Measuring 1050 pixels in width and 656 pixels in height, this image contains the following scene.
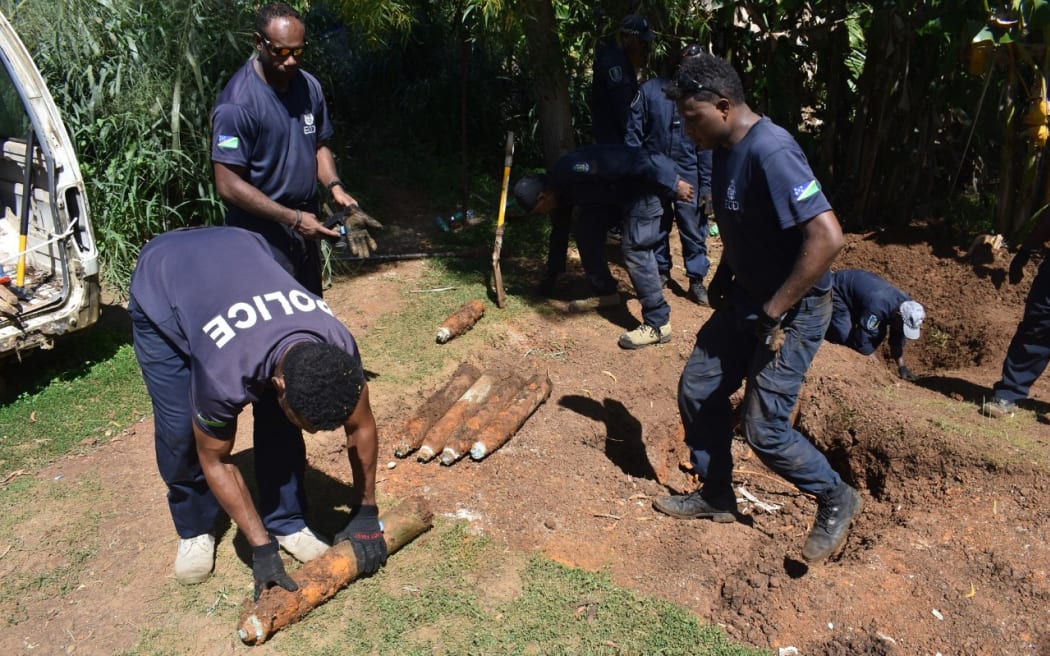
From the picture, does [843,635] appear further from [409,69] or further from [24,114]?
[409,69]

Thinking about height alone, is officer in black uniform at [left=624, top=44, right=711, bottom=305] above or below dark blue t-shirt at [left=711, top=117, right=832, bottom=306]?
below

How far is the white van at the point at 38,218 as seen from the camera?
5.14 metres

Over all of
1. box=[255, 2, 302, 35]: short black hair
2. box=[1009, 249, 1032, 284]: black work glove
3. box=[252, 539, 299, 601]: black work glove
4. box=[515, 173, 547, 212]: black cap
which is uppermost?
box=[255, 2, 302, 35]: short black hair

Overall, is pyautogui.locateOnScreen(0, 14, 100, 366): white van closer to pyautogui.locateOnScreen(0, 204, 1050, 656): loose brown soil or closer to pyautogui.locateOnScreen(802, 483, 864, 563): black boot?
pyautogui.locateOnScreen(0, 204, 1050, 656): loose brown soil

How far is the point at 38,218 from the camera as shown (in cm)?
571

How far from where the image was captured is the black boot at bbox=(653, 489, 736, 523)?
430 cm

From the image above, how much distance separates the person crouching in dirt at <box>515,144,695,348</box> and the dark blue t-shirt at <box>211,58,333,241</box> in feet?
5.99

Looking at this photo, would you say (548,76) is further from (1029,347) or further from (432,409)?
(1029,347)

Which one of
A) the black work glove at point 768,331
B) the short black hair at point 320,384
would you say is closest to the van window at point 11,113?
the short black hair at point 320,384

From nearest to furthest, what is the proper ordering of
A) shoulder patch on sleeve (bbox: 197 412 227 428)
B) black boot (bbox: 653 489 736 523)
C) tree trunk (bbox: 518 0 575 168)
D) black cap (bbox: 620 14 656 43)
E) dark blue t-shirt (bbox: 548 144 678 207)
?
1. shoulder patch on sleeve (bbox: 197 412 227 428)
2. black boot (bbox: 653 489 736 523)
3. dark blue t-shirt (bbox: 548 144 678 207)
4. black cap (bbox: 620 14 656 43)
5. tree trunk (bbox: 518 0 575 168)

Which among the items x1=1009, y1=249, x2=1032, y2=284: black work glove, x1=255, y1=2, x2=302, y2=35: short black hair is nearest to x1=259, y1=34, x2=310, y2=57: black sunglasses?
x1=255, y1=2, x2=302, y2=35: short black hair

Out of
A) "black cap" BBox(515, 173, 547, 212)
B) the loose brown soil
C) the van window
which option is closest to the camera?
the loose brown soil

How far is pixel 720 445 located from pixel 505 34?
4286 millimetres

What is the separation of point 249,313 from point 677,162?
4327mm
